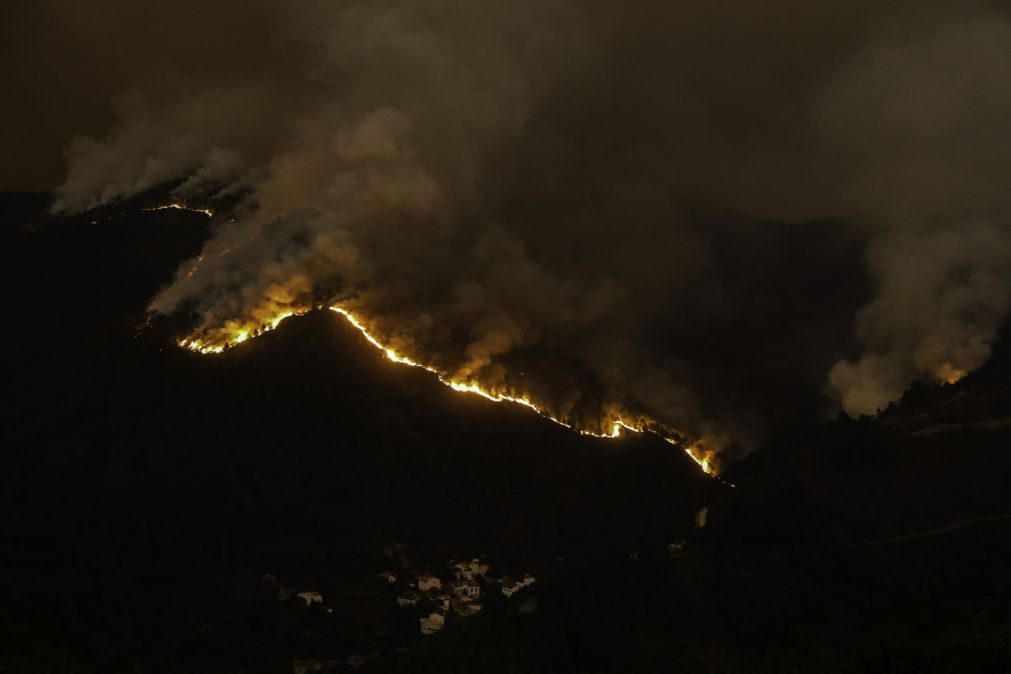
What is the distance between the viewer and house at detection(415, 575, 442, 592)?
54812 mm

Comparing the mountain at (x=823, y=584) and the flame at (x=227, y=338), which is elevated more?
the flame at (x=227, y=338)

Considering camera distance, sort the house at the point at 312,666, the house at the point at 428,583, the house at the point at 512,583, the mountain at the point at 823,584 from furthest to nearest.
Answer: the house at the point at 428,583, the house at the point at 512,583, the house at the point at 312,666, the mountain at the point at 823,584

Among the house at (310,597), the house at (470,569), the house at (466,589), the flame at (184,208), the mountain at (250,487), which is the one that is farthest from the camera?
the flame at (184,208)

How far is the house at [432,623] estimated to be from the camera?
4925 cm

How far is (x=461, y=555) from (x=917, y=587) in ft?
96.3

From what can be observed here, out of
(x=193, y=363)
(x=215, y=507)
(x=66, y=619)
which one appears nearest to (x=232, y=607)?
(x=66, y=619)

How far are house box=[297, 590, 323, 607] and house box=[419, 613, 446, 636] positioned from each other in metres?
5.81

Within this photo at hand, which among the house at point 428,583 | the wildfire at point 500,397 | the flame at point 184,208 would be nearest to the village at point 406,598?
the house at point 428,583

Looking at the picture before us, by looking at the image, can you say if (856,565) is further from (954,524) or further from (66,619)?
(66,619)

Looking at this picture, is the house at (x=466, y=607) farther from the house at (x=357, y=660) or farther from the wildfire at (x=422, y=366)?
the wildfire at (x=422, y=366)

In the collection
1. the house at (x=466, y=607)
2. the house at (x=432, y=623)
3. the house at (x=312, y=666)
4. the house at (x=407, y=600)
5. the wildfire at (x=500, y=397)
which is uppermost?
the wildfire at (x=500, y=397)

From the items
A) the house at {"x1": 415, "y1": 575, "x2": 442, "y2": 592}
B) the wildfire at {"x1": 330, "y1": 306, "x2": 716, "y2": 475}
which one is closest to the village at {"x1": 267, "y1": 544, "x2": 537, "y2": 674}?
the house at {"x1": 415, "y1": 575, "x2": 442, "y2": 592}

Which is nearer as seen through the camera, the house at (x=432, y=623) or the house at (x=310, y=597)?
the house at (x=432, y=623)

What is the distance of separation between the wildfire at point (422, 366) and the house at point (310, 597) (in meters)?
26.0
